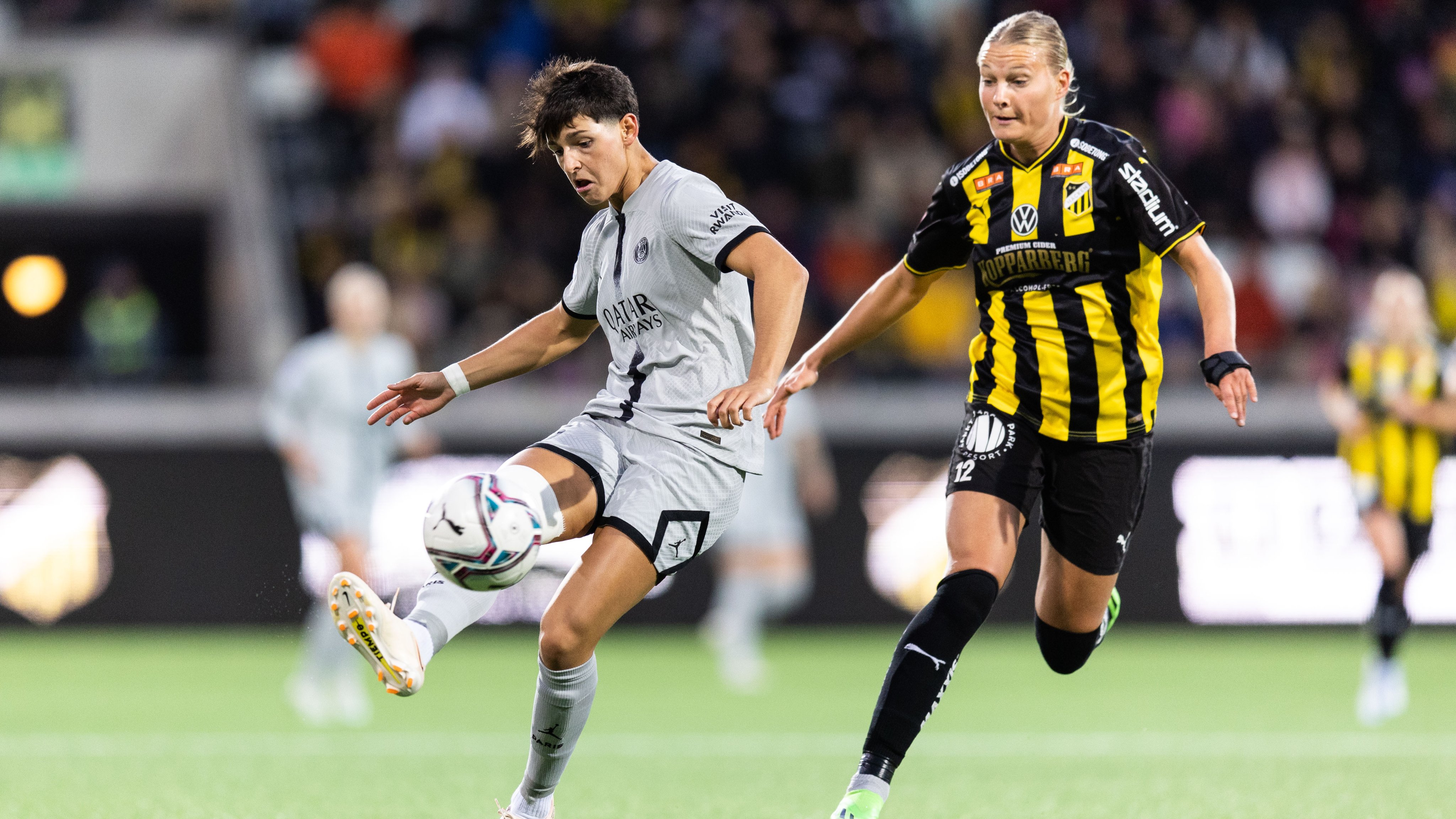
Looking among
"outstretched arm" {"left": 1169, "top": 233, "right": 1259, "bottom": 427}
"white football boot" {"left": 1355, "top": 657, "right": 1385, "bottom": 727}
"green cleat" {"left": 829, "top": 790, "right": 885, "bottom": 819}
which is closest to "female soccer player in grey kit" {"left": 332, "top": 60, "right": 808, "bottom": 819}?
"green cleat" {"left": 829, "top": 790, "right": 885, "bottom": 819}

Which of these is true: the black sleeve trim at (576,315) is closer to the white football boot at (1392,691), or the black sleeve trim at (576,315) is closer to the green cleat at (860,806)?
the green cleat at (860,806)

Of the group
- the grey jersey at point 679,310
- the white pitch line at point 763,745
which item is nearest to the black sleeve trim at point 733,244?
the grey jersey at point 679,310

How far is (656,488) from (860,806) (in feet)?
3.55

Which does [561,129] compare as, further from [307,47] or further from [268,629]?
[307,47]

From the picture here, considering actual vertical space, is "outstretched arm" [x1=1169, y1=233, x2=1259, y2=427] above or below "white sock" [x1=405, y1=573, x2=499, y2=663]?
above

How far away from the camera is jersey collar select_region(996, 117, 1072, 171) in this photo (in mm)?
5383

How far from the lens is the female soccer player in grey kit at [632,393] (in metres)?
5.03

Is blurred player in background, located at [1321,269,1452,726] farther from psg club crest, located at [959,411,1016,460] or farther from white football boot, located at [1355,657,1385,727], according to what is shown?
psg club crest, located at [959,411,1016,460]

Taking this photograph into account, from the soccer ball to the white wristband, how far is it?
27.2 inches

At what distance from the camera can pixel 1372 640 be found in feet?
32.0

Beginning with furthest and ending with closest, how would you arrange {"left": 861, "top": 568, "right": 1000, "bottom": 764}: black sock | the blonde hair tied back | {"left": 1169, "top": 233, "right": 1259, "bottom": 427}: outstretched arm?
the blonde hair tied back, {"left": 861, "top": 568, "right": 1000, "bottom": 764}: black sock, {"left": 1169, "top": 233, "right": 1259, "bottom": 427}: outstretched arm

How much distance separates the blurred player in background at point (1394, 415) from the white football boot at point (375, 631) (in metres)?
6.96

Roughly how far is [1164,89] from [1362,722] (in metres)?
8.32

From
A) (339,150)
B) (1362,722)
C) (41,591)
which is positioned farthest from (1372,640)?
(339,150)
